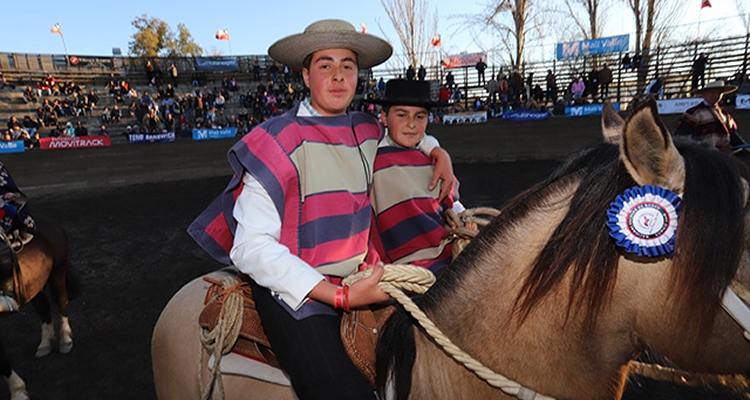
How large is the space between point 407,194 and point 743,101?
592 inches

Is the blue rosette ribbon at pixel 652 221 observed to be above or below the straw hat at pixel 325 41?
below

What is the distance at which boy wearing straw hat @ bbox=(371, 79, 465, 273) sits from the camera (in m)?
2.46

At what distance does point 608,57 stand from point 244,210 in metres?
25.4

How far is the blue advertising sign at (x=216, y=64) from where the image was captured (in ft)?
90.5

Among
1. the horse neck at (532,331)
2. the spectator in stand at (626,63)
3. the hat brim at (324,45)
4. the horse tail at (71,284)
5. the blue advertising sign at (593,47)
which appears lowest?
the horse tail at (71,284)

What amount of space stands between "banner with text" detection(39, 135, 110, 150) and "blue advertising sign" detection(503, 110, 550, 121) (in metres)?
15.0

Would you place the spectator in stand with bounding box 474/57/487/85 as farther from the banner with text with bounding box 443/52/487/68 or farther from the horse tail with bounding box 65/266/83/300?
the horse tail with bounding box 65/266/83/300

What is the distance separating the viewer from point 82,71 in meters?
25.7

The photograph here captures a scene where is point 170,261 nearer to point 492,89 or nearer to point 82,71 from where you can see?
point 492,89

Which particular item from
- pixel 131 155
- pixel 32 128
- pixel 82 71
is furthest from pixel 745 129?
pixel 82 71

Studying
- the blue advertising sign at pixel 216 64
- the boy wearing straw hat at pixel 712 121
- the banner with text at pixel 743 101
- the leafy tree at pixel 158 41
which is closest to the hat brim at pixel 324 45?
the boy wearing straw hat at pixel 712 121

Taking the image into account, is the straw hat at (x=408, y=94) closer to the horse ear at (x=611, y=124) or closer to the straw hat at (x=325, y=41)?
the straw hat at (x=325, y=41)

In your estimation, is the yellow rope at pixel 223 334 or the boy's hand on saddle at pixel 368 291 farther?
the yellow rope at pixel 223 334

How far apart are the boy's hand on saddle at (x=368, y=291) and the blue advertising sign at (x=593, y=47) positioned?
23.5m
